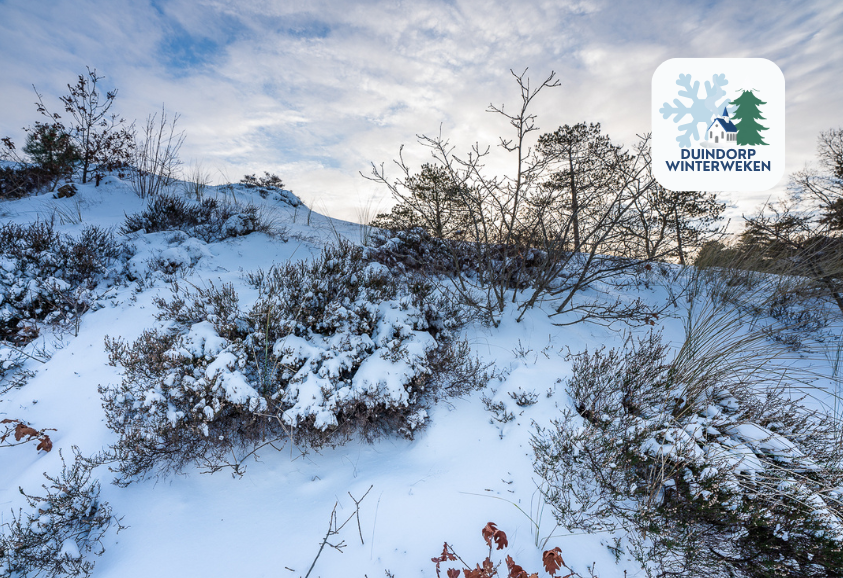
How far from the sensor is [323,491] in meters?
2.29

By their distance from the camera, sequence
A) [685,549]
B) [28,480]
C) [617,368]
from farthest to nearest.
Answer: [617,368] < [28,480] < [685,549]

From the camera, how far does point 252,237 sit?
248 inches

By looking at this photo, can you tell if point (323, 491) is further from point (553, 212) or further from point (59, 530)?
point (553, 212)

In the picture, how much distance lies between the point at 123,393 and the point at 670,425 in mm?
4076

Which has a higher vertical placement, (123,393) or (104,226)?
(104,226)

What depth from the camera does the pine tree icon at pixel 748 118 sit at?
383 cm

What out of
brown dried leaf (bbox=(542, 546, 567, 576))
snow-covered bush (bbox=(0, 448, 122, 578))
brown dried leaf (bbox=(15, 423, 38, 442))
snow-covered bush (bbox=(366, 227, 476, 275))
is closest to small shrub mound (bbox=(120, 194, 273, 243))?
snow-covered bush (bbox=(366, 227, 476, 275))

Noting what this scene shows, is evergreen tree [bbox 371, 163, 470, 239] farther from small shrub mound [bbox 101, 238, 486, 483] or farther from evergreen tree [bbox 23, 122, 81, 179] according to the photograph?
evergreen tree [bbox 23, 122, 81, 179]

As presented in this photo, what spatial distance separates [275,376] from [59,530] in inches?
55.1

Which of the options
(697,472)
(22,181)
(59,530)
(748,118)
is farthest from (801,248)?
(22,181)

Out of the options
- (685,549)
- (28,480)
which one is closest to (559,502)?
(685,549)

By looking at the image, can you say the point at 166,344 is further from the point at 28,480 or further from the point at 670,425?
the point at 670,425

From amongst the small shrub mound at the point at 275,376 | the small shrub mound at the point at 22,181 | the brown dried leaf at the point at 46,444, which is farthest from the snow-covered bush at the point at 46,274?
the small shrub mound at the point at 22,181

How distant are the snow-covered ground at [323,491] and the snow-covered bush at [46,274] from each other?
1.39 ft
